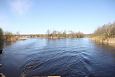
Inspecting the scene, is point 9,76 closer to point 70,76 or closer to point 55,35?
point 70,76

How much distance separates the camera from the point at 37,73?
77.2 feet

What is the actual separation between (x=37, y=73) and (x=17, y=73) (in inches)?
116

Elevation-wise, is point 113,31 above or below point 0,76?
above

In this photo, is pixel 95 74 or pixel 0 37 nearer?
pixel 95 74

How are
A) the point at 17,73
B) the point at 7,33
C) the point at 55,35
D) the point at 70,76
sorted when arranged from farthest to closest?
the point at 55,35 < the point at 7,33 < the point at 17,73 < the point at 70,76

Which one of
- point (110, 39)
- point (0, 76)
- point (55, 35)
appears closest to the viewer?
point (0, 76)

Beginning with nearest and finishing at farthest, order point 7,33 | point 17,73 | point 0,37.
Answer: point 17,73 < point 0,37 < point 7,33

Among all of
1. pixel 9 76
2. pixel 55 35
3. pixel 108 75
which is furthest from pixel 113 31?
pixel 55 35

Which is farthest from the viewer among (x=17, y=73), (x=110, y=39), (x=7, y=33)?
(x=7, y=33)

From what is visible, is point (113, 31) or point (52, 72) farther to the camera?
point (113, 31)

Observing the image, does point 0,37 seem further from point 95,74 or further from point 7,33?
point 95,74

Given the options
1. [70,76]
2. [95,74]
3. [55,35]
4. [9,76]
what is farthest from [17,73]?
[55,35]

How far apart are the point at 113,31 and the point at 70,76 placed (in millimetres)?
73314

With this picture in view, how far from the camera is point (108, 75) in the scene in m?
22.8
